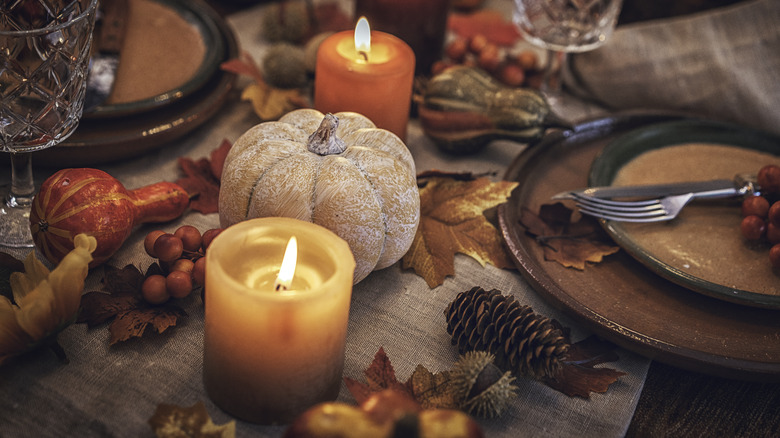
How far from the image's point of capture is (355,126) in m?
0.94

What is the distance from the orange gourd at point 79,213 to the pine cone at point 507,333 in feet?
1.39

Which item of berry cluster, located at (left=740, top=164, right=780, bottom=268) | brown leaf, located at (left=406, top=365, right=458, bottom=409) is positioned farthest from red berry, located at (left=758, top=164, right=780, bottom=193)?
brown leaf, located at (left=406, top=365, right=458, bottom=409)

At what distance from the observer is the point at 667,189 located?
1.08 m

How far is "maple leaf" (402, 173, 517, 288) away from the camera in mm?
974

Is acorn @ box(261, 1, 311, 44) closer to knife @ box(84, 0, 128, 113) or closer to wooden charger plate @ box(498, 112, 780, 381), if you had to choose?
knife @ box(84, 0, 128, 113)

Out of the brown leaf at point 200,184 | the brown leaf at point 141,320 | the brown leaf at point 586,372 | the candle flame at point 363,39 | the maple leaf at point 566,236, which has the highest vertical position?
the candle flame at point 363,39

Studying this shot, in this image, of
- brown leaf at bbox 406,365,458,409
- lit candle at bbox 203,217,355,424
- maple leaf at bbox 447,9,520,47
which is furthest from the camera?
maple leaf at bbox 447,9,520,47

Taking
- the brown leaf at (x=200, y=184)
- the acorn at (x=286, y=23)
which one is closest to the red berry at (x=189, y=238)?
the brown leaf at (x=200, y=184)

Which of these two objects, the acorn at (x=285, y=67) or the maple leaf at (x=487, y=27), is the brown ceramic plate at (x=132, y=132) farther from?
the maple leaf at (x=487, y=27)

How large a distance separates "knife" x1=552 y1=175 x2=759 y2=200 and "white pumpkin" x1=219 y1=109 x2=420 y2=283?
0.30m

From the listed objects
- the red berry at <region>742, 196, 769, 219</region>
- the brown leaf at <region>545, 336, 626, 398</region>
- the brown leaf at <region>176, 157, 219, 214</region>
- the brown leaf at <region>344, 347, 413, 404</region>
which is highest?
the red berry at <region>742, 196, 769, 219</region>

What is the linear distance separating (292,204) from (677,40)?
3.07 feet

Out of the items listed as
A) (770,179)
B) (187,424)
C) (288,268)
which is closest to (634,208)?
(770,179)

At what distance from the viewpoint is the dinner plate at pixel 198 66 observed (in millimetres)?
1073
